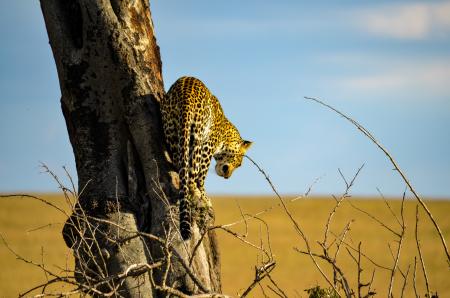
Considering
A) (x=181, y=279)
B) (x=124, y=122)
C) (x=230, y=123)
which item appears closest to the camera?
(x=181, y=279)

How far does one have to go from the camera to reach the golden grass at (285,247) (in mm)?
21094

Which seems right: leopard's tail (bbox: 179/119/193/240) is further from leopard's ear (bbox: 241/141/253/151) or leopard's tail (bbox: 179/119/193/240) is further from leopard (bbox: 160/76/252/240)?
leopard's ear (bbox: 241/141/253/151)

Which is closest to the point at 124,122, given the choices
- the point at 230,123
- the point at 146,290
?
the point at 146,290

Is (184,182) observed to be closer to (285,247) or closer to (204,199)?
(204,199)

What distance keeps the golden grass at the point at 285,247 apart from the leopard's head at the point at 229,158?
5.36 m

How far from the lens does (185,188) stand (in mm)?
6164

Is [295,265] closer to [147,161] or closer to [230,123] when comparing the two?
[230,123]

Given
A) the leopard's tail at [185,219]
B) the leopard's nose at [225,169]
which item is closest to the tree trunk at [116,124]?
the leopard's tail at [185,219]

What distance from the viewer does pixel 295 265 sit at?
24.4m

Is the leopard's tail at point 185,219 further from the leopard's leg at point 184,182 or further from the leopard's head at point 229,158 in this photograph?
the leopard's head at point 229,158

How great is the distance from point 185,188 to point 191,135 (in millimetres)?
862

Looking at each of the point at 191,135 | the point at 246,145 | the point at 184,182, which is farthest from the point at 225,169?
the point at 184,182

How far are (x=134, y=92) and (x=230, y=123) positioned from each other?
7.80 ft

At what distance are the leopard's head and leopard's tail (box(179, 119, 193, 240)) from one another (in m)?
1.66
